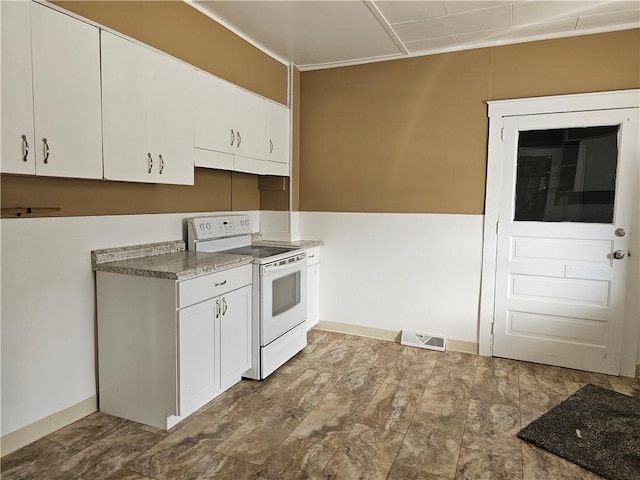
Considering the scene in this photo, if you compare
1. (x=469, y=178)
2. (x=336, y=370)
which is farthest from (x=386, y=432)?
(x=469, y=178)

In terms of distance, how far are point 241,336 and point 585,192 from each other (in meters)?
2.87

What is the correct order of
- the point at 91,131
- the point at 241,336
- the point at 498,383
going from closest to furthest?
the point at 91,131
the point at 241,336
the point at 498,383

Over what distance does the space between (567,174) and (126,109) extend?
10.6 feet

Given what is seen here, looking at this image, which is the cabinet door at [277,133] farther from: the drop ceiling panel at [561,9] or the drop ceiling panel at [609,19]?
the drop ceiling panel at [609,19]

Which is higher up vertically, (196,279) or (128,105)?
(128,105)

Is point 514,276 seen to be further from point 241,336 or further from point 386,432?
point 241,336

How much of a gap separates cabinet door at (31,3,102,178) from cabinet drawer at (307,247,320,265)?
2192mm

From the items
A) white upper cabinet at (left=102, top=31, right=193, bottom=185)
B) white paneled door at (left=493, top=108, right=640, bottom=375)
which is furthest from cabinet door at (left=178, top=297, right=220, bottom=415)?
white paneled door at (left=493, top=108, right=640, bottom=375)

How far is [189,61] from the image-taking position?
304 centimetres

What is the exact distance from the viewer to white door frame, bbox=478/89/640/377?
328cm

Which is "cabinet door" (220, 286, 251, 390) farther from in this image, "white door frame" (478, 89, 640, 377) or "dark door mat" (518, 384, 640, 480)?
"white door frame" (478, 89, 640, 377)

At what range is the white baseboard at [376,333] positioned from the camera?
3869 mm

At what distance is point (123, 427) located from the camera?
8.27 feet

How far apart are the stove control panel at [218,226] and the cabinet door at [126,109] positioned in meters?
0.70
